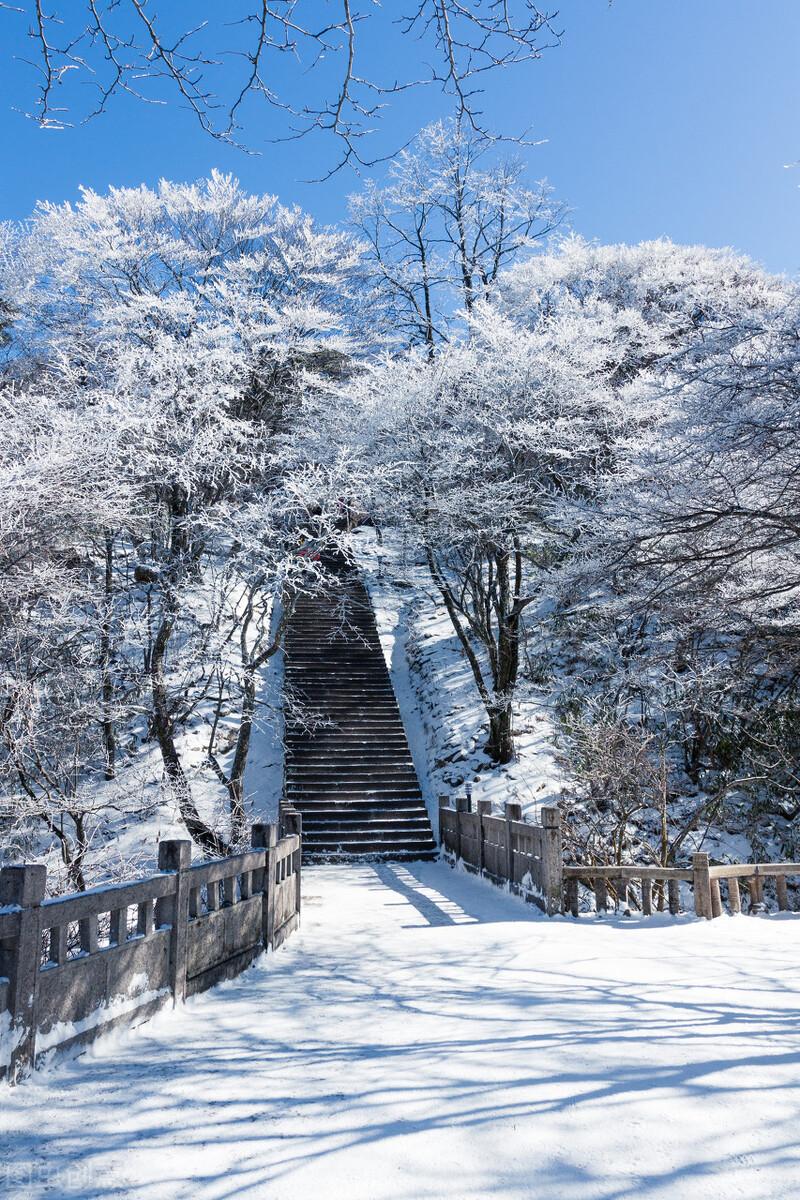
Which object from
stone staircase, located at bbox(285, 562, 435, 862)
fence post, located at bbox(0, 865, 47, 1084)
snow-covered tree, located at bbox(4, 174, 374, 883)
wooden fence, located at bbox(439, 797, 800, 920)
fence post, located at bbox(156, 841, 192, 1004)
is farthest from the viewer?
stone staircase, located at bbox(285, 562, 435, 862)

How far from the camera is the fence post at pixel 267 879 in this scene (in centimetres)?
624

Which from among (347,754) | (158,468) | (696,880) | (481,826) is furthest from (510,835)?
(158,468)

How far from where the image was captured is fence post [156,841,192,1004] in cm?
446

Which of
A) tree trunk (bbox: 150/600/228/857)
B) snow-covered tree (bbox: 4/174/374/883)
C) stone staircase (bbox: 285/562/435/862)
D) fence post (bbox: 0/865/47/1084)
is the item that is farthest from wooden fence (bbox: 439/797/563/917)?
fence post (bbox: 0/865/47/1084)

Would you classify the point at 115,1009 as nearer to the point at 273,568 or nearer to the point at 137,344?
the point at 273,568

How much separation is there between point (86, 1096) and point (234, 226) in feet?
68.8

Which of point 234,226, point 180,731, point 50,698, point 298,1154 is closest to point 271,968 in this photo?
point 298,1154

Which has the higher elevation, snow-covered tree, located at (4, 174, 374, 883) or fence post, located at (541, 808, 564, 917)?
snow-covered tree, located at (4, 174, 374, 883)

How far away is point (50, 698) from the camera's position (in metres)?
9.77

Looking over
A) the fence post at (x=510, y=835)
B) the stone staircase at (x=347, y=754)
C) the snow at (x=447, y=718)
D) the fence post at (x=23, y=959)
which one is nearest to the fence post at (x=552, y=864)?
the fence post at (x=510, y=835)

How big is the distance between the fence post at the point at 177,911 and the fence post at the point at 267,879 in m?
1.60

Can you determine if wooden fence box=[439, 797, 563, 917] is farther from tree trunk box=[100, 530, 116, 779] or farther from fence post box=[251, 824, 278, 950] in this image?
tree trunk box=[100, 530, 116, 779]

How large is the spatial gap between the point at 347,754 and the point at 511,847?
20.5 feet

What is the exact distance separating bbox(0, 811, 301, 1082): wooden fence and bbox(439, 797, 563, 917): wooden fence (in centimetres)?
332
